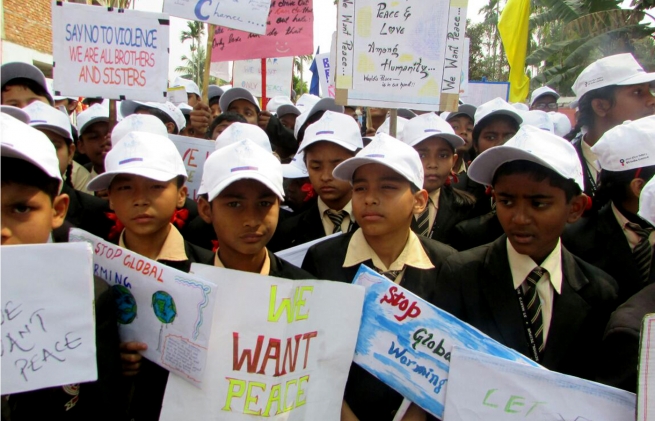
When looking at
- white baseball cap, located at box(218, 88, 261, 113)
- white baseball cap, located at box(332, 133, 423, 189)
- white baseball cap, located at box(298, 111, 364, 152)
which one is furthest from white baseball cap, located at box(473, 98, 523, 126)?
white baseball cap, located at box(218, 88, 261, 113)

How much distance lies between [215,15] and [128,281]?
10.7 ft

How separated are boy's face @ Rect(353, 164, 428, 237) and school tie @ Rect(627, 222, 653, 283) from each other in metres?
1.04

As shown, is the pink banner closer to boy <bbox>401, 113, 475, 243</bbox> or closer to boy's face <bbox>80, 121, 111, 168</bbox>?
boy's face <bbox>80, 121, 111, 168</bbox>

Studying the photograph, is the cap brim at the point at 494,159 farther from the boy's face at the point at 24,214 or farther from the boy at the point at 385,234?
the boy's face at the point at 24,214

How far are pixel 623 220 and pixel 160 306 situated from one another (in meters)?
2.12

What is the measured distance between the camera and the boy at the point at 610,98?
341 cm

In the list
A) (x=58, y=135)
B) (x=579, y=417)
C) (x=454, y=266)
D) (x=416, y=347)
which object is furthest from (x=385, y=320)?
(x=58, y=135)

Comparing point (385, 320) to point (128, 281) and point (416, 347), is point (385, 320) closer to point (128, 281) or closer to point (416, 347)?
point (416, 347)

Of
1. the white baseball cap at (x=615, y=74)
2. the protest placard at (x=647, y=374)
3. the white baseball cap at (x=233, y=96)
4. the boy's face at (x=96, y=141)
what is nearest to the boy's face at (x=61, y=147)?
the boy's face at (x=96, y=141)

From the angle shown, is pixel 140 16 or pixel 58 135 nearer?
pixel 58 135

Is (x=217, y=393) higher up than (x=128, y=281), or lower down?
lower down

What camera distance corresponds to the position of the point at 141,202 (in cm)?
243

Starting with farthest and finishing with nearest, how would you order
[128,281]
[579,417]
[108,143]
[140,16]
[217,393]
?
[108,143] → [140,16] → [128,281] → [217,393] → [579,417]

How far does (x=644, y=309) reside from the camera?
5.24 ft
